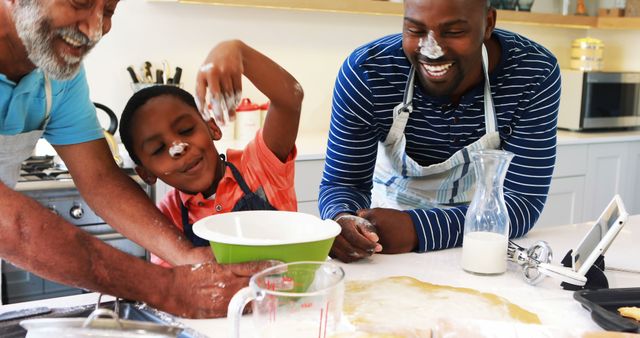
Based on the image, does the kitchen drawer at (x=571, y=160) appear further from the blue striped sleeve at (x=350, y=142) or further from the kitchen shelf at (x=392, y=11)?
the blue striped sleeve at (x=350, y=142)

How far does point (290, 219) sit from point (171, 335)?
0.34m

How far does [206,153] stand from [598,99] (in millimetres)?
2576

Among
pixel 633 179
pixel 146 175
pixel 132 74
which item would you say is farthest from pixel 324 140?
pixel 633 179

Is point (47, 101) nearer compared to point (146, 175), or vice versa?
point (47, 101)

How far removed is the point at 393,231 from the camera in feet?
4.28

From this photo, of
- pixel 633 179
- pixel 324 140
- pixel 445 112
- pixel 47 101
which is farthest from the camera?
pixel 633 179

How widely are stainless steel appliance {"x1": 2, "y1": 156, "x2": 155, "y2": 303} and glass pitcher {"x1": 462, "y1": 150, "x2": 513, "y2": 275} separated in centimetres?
127

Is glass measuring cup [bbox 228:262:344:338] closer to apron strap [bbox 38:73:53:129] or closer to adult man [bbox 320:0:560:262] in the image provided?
adult man [bbox 320:0:560:262]

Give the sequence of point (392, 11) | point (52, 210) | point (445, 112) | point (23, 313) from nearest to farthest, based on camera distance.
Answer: point (23, 313) < point (445, 112) < point (52, 210) < point (392, 11)

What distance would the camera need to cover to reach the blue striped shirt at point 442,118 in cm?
146

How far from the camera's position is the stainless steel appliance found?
210 cm

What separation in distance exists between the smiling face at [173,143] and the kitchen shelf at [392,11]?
1.45m

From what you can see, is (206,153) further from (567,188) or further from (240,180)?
(567,188)

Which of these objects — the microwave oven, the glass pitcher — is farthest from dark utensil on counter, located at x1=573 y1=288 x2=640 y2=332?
the microwave oven
